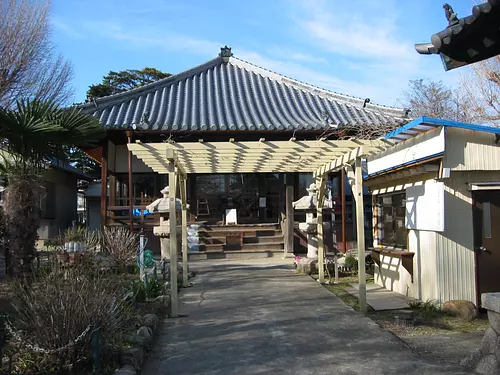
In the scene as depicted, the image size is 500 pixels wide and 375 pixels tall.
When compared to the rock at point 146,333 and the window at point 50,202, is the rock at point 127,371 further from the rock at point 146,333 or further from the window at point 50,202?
the window at point 50,202

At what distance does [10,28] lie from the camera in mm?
13742

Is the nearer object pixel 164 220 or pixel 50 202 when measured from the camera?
pixel 164 220

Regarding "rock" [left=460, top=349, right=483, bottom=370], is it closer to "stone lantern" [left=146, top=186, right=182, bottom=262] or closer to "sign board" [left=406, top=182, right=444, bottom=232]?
"sign board" [left=406, top=182, right=444, bottom=232]

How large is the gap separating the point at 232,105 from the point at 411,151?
9293mm

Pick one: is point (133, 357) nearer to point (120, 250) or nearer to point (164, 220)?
point (120, 250)

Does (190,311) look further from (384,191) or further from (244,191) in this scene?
(244,191)

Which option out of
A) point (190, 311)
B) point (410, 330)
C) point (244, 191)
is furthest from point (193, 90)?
point (410, 330)

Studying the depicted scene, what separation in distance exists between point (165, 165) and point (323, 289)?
4169mm

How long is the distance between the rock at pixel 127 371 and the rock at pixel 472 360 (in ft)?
11.0

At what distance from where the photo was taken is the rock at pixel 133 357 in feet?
15.2

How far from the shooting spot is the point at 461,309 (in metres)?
6.87

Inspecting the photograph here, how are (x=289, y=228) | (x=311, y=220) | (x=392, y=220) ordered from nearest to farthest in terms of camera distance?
(x=392, y=220), (x=311, y=220), (x=289, y=228)

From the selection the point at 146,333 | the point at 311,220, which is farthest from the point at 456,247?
the point at 146,333

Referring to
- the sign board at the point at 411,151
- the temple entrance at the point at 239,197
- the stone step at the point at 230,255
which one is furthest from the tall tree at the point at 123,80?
the sign board at the point at 411,151
